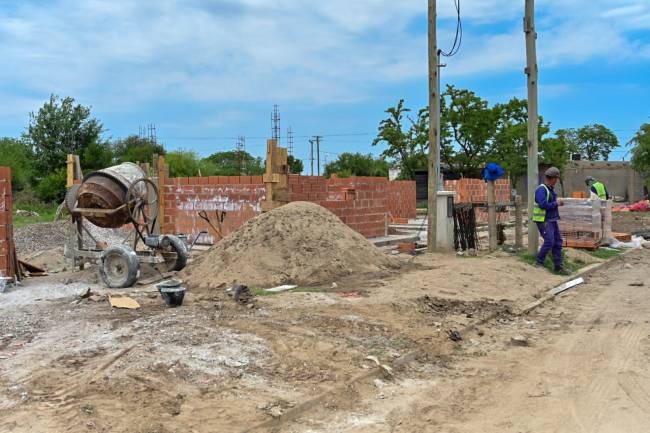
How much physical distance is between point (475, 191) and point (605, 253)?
14508mm

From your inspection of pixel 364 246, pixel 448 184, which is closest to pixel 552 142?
pixel 448 184

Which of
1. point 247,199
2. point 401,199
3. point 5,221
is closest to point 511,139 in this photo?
point 401,199

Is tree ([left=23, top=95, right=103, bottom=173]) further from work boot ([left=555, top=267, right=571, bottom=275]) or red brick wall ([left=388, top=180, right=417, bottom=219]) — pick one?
work boot ([left=555, top=267, right=571, bottom=275])

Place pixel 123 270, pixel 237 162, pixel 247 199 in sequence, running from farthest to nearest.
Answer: pixel 237 162 < pixel 247 199 < pixel 123 270

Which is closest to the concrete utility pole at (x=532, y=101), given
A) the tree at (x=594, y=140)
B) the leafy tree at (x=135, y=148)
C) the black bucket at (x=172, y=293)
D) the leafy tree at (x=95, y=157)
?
the black bucket at (x=172, y=293)

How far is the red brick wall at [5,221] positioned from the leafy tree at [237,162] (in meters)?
61.4

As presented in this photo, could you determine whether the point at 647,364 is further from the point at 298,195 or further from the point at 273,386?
the point at 298,195

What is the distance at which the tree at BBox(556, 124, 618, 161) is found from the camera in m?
80.7

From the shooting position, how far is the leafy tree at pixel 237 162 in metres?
74.9

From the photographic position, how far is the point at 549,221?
12383mm

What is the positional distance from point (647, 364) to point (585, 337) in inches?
51.1

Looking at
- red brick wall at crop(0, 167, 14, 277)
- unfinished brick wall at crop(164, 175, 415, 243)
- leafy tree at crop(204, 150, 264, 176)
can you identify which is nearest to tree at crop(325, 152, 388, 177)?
leafy tree at crop(204, 150, 264, 176)

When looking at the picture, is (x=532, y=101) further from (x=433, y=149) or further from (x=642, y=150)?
(x=642, y=150)

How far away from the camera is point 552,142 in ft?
149
